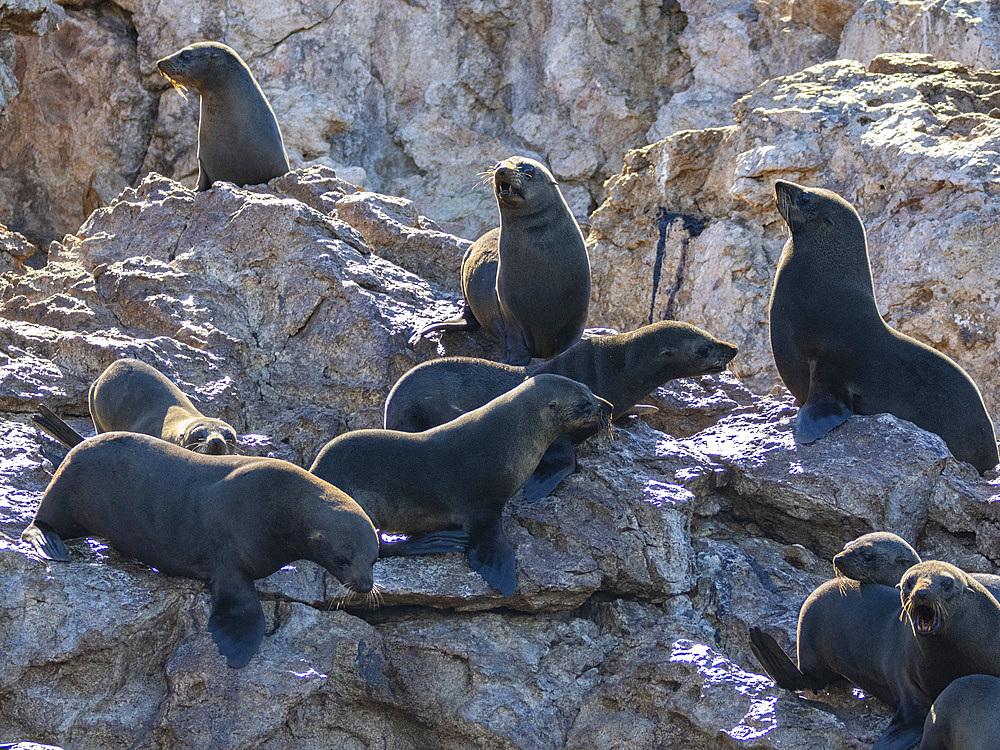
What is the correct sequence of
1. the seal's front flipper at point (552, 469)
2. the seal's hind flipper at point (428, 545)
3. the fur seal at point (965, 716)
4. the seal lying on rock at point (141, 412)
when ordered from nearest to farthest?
the fur seal at point (965, 716)
the seal's hind flipper at point (428, 545)
the seal's front flipper at point (552, 469)
the seal lying on rock at point (141, 412)

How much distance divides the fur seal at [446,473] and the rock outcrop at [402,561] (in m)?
0.18

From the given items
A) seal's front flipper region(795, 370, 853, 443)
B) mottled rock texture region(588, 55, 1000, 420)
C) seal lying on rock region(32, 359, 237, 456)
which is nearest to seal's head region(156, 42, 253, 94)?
mottled rock texture region(588, 55, 1000, 420)

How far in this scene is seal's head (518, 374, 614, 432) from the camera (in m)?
5.56

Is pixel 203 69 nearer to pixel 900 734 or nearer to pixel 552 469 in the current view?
pixel 552 469

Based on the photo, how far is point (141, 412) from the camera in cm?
593

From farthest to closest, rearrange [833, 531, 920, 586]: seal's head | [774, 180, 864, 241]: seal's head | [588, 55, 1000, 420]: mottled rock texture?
[588, 55, 1000, 420]: mottled rock texture
[774, 180, 864, 241]: seal's head
[833, 531, 920, 586]: seal's head

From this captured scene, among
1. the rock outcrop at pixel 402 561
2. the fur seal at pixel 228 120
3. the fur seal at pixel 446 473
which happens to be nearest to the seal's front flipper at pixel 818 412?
the rock outcrop at pixel 402 561

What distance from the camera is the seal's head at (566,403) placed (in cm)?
556

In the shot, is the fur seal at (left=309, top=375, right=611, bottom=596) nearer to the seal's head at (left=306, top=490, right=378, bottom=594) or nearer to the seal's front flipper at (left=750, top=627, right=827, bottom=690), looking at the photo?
the seal's head at (left=306, top=490, right=378, bottom=594)

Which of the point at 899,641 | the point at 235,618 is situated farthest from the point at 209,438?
the point at 899,641

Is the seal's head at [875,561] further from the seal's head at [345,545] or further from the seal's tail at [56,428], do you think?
the seal's tail at [56,428]

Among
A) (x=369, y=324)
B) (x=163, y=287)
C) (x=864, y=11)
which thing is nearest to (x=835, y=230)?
(x=369, y=324)

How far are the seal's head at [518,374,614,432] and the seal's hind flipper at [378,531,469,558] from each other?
0.74 m

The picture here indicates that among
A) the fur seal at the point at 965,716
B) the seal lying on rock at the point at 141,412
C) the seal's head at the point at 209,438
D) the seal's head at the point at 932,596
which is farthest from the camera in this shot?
the seal lying on rock at the point at 141,412
